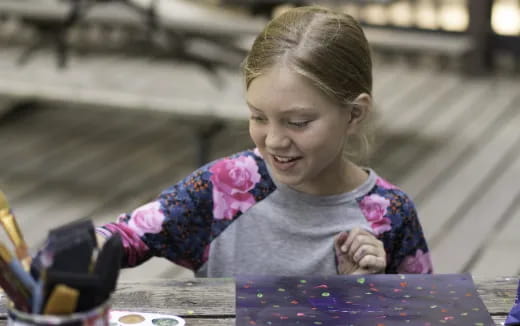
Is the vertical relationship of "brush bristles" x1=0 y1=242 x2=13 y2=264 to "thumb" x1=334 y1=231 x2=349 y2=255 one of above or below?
above

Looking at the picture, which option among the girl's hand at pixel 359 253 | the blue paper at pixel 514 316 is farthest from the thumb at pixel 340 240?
the blue paper at pixel 514 316

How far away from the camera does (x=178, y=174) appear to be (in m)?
3.80

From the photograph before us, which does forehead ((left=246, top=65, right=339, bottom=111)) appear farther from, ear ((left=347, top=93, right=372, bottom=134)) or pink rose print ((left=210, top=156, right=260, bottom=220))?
pink rose print ((left=210, top=156, right=260, bottom=220))

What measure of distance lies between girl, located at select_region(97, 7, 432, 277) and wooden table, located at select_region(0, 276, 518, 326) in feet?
0.58

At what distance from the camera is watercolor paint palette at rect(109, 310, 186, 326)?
1.21 metres

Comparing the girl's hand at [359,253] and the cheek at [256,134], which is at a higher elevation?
the cheek at [256,134]

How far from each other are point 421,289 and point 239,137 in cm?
300

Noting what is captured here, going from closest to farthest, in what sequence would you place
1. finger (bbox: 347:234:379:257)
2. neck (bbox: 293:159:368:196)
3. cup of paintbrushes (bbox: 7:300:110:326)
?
cup of paintbrushes (bbox: 7:300:110:326) → finger (bbox: 347:234:379:257) → neck (bbox: 293:159:368:196)

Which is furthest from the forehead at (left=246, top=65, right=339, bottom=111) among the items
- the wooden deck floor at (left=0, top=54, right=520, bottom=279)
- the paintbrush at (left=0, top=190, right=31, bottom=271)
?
the wooden deck floor at (left=0, top=54, right=520, bottom=279)

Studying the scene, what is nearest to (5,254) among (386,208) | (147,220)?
(147,220)

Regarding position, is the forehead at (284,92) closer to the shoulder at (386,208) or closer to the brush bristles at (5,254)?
Result: the shoulder at (386,208)

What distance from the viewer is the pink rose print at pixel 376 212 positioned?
1614mm

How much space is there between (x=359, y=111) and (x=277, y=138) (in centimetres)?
21

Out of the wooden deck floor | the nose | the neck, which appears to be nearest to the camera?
the nose
